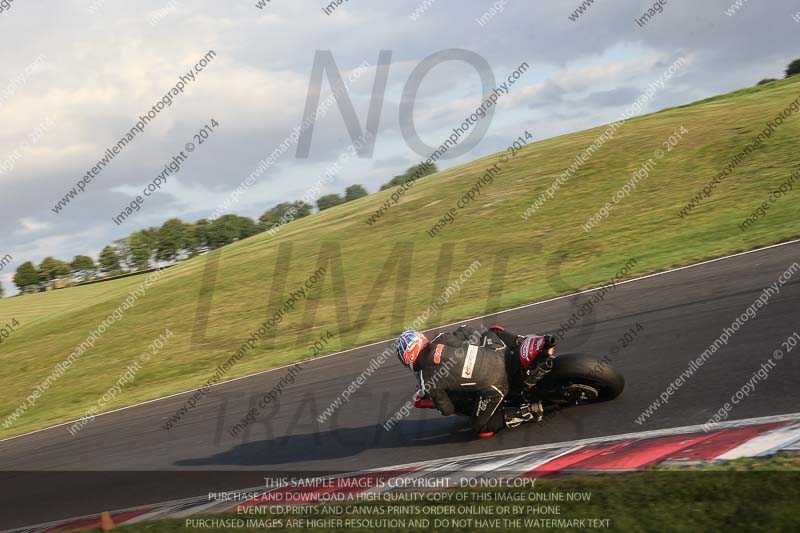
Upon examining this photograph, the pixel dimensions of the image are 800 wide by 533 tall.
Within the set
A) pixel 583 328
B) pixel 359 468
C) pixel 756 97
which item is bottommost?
pixel 359 468

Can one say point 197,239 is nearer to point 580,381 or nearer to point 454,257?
point 454,257

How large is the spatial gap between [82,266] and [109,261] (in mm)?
5184

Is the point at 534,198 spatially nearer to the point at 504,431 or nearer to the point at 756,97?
the point at 756,97

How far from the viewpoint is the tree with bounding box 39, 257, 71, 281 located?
233 feet

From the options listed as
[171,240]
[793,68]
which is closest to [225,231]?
[171,240]

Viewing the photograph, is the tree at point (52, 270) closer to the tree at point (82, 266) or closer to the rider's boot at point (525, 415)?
the tree at point (82, 266)

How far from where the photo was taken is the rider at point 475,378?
7238 mm

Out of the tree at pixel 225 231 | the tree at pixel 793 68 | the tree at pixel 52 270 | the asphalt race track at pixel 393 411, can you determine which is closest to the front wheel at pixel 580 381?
the asphalt race track at pixel 393 411

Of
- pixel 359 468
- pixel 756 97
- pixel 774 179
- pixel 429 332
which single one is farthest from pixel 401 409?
pixel 756 97

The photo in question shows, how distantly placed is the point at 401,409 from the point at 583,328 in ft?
10.9

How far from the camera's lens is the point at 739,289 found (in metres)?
10.1

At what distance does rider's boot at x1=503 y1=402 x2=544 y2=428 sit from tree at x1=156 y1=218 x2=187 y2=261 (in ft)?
210

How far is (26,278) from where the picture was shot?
70812 mm

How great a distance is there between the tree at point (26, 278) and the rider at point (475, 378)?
73.1 m
